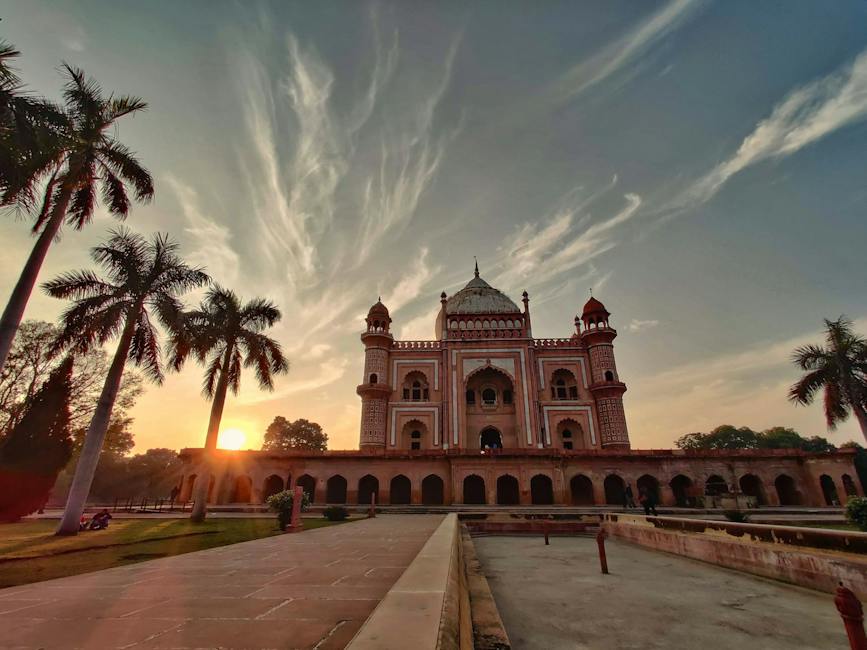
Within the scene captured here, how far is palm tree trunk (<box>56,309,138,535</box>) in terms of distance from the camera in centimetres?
1270

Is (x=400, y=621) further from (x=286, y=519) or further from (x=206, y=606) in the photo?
(x=286, y=519)

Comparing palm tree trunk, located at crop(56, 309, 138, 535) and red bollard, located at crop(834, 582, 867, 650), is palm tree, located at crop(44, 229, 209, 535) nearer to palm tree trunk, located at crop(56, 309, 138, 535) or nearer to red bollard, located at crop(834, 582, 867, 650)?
palm tree trunk, located at crop(56, 309, 138, 535)

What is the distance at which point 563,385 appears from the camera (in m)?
36.8

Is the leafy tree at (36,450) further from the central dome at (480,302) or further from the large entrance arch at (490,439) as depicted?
the central dome at (480,302)

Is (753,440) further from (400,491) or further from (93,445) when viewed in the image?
(93,445)

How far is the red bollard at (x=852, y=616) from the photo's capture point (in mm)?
2668

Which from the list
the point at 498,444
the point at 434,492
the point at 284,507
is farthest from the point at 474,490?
the point at 284,507

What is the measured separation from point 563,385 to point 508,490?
1073 centimetres

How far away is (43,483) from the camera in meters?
20.4

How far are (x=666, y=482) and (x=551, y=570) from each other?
76.2 feet

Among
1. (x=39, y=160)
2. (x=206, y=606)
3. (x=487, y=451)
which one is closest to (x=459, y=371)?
(x=487, y=451)

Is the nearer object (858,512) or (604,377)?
(858,512)

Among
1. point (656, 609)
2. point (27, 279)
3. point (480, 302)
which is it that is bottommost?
point (656, 609)

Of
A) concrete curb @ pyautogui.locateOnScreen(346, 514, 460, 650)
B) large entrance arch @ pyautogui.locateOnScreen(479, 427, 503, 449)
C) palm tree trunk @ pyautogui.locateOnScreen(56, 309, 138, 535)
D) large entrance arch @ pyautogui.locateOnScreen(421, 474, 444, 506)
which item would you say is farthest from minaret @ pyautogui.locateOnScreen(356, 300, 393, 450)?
concrete curb @ pyautogui.locateOnScreen(346, 514, 460, 650)
